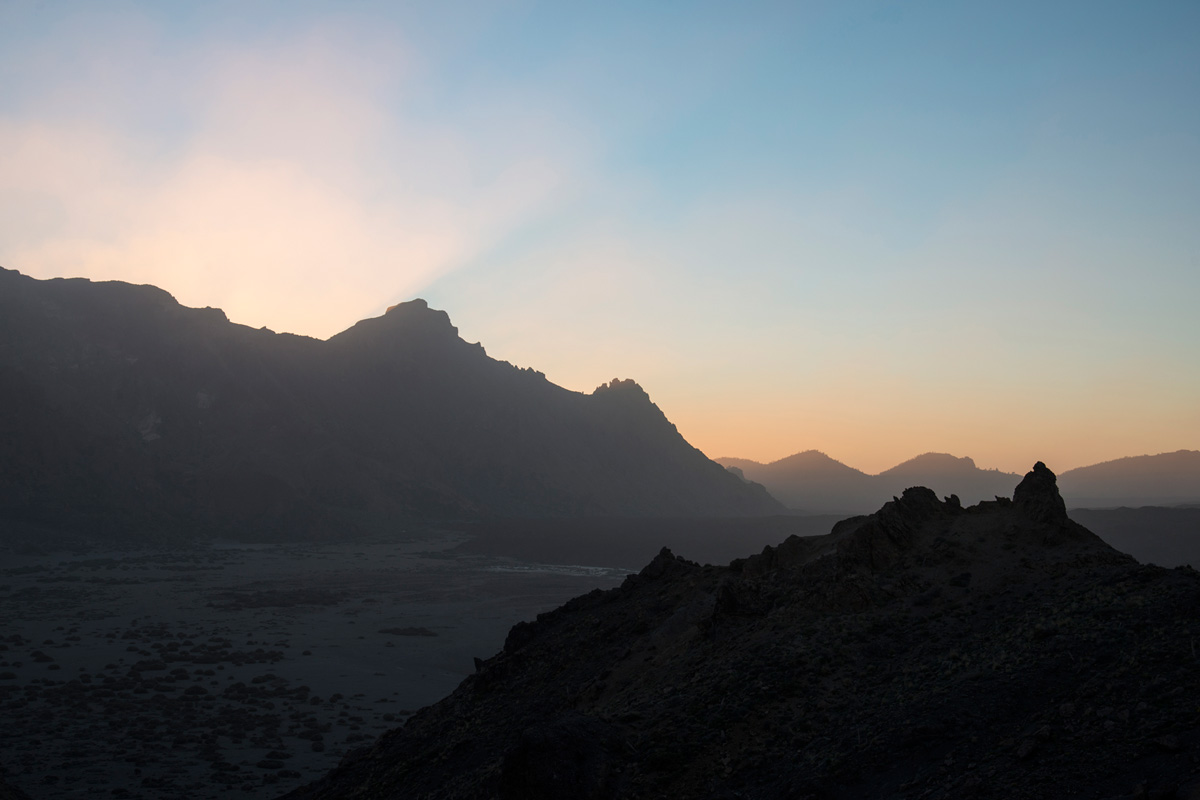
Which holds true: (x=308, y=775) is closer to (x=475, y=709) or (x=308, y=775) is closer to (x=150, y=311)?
(x=475, y=709)

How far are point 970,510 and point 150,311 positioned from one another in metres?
125

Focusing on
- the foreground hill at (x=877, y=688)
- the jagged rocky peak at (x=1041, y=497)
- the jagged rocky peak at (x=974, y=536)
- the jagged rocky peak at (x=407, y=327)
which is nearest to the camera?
the foreground hill at (x=877, y=688)

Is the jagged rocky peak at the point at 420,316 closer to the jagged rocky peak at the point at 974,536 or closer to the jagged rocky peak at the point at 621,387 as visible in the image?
the jagged rocky peak at the point at 621,387

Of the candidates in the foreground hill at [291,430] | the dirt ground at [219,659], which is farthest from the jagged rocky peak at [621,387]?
the dirt ground at [219,659]

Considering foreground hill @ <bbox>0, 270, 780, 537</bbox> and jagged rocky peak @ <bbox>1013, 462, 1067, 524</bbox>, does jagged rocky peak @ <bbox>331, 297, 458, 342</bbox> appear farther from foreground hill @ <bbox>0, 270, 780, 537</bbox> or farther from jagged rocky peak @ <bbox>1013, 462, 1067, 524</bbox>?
jagged rocky peak @ <bbox>1013, 462, 1067, 524</bbox>

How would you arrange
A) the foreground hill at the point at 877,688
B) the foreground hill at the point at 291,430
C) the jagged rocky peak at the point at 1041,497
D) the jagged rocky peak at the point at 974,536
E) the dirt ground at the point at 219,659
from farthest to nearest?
the foreground hill at the point at 291,430, the dirt ground at the point at 219,659, the jagged rocky peak at the point at 1041,497, the jagged rocky peak at the point at 974,536, the foreground hill at the point at 877,688

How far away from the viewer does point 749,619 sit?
516 inches

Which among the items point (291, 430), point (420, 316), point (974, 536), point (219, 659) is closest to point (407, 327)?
point (420, 316)

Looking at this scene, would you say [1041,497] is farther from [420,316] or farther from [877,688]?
[420,316]

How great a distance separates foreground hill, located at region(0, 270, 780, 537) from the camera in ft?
277

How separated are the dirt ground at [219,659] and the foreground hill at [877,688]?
8.19m

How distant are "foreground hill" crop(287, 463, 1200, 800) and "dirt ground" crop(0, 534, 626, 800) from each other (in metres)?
8.19

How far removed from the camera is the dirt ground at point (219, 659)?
802 inches

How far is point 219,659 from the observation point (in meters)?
32.9
